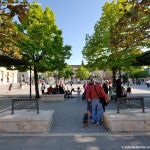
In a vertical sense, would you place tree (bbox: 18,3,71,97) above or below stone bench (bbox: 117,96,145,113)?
above

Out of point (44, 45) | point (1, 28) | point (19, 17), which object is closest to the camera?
point (19, 17)

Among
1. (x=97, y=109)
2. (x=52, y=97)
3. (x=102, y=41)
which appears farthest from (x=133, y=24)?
(x=102, y=41)

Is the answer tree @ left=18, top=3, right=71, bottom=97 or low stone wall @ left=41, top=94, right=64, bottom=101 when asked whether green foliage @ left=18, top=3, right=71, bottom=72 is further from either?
low stone wall @ left=41, top=94, right=64, bottom=101

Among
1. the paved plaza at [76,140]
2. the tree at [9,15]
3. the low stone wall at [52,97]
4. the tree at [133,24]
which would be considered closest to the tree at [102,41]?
the low stone wall at [52,97]

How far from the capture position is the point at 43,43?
85.6 ft

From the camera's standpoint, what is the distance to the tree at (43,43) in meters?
25.6

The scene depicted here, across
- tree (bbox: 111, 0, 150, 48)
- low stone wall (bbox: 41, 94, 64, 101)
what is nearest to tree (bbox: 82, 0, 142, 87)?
low stone wall (bbox: 41, 94, 64, 101)

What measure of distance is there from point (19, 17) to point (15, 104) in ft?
14.5

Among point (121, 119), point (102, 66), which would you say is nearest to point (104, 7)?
point (102, 66)

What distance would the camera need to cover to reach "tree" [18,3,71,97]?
2561cm

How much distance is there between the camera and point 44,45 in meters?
26.1

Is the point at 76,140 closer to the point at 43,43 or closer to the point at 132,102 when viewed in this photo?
the point at 132,102

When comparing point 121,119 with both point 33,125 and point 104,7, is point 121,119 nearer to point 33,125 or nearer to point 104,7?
point 33,125

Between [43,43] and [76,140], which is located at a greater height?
[43,43]
